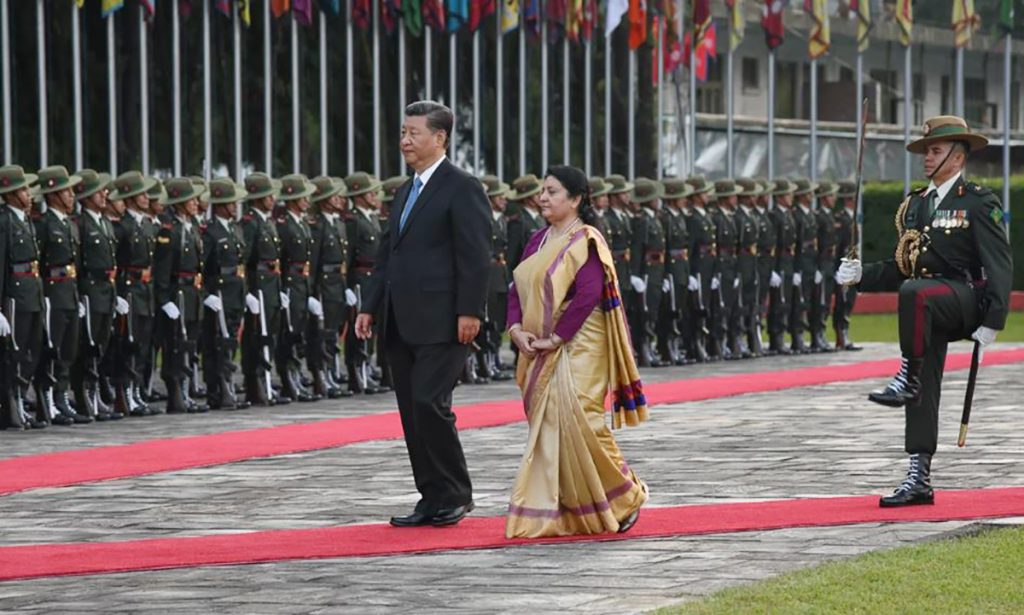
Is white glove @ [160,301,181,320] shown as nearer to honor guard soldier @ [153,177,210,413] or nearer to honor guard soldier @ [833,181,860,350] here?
honor guard soldier @ [153,177,210,413]

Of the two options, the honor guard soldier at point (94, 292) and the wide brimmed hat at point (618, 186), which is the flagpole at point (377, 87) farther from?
the honor guard soldier at point (94, 292)

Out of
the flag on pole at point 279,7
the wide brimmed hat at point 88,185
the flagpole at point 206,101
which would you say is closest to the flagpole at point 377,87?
the flag on pole at point 279,7

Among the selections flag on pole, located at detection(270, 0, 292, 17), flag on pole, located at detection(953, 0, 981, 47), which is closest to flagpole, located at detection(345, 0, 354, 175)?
flag on pole, located at detection(270, 0, 292, 17)

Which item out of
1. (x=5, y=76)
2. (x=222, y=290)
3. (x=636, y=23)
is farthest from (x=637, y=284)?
(x=636, y=23)

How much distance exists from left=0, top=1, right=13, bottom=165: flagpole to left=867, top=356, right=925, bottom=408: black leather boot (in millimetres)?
13018

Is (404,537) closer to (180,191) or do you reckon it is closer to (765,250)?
(180,191)

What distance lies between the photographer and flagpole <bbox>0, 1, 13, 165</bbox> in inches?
838

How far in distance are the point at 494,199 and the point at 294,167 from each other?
211 inches

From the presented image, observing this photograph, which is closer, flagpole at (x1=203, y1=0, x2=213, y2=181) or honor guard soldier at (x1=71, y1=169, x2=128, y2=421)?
honor guard soldier at (x1=71, y1=169, x2=128, y2=421)

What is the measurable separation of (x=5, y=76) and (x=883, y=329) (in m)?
14.9

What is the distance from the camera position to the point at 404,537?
948 cm

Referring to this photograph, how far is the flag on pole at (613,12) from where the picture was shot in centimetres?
3070

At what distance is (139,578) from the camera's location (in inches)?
329

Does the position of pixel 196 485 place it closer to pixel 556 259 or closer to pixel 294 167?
pixel 556 259
